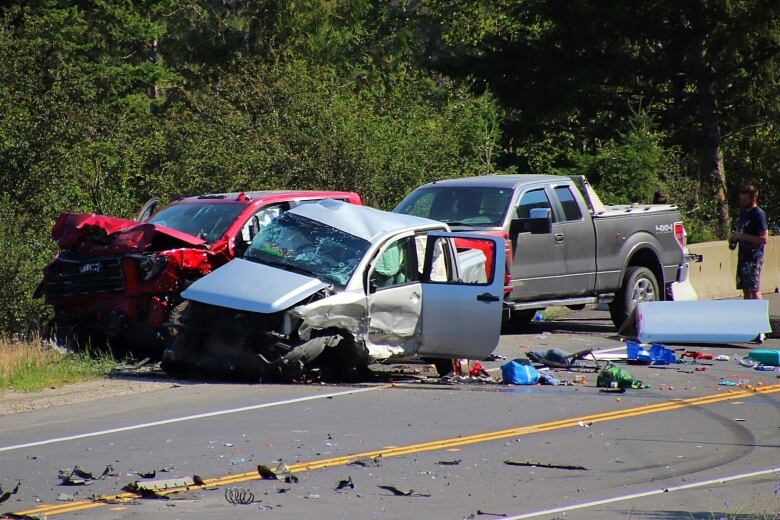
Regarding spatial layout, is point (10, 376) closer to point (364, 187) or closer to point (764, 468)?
point (764, 468)

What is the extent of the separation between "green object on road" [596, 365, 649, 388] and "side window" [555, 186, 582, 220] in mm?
4691

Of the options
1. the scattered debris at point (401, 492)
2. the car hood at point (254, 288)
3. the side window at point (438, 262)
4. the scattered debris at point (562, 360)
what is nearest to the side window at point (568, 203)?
the scattered debris at point (562, 360)

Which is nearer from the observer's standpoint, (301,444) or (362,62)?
(301,444)

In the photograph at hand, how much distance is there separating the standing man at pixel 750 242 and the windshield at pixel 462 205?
3.41 meters

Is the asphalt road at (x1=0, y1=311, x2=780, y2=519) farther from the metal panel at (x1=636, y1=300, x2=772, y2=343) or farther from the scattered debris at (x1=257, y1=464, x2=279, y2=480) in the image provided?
the metal panel at (x1=636, y1=300, x2=772, y2=343)

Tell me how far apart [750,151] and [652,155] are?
40.0 ft

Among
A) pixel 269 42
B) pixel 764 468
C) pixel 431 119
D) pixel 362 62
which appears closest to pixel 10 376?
pixel 764 468

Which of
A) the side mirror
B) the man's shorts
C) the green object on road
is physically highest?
the side mirror

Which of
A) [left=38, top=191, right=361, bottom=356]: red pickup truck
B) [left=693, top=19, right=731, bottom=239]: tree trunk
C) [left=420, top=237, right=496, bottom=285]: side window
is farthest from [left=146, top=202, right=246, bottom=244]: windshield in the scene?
[left=693, top=19, right=731, bottom=239]: tree trunk

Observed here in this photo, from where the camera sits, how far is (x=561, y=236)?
16.8 metres

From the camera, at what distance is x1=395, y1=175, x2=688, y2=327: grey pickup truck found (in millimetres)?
16266

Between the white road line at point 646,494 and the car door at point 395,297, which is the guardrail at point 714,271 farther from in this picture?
the white road line at point 646,494

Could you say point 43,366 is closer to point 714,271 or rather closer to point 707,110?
point 714,271

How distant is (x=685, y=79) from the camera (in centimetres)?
3541
